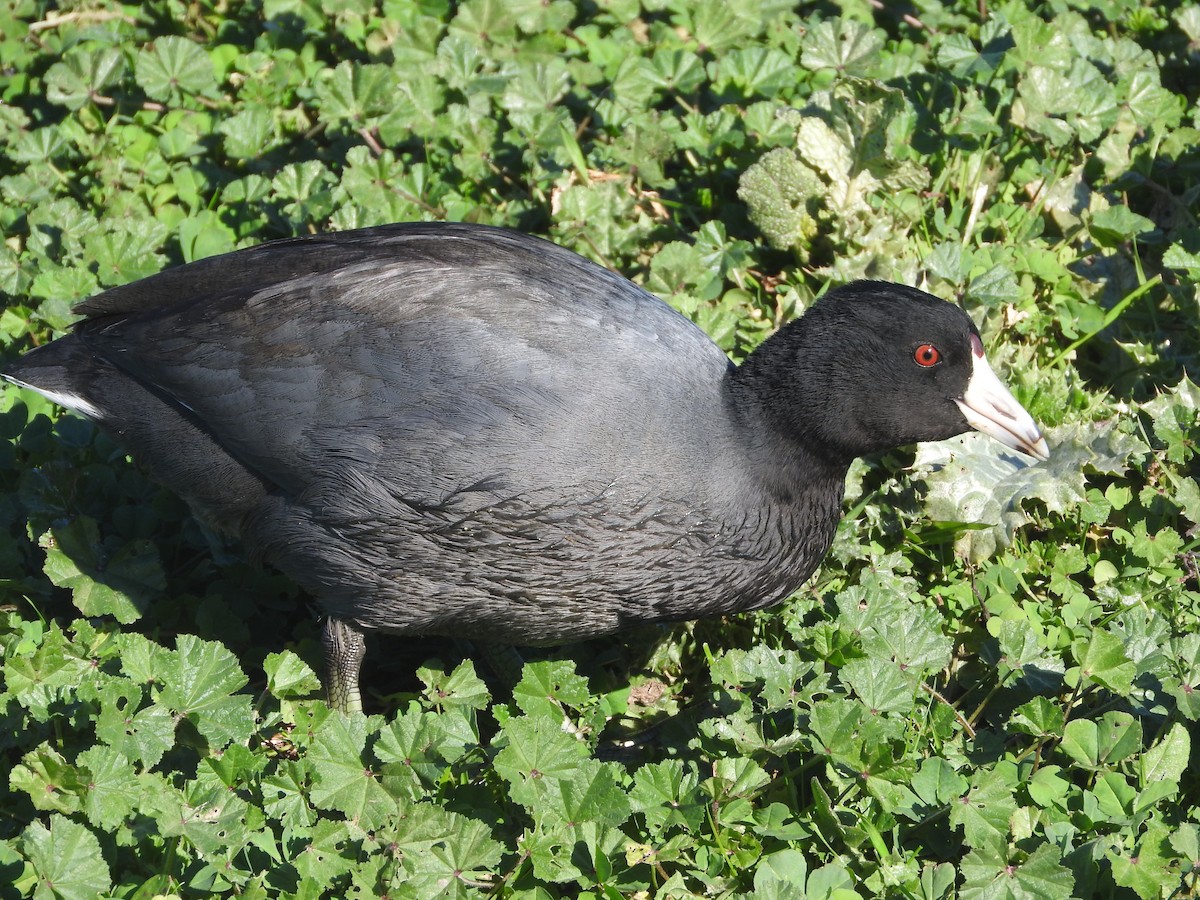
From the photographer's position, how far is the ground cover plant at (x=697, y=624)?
2809mm

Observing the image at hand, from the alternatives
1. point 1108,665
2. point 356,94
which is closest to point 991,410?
point 1108,665

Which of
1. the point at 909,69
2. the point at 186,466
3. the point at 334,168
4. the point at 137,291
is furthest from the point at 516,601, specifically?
the point at 909,69

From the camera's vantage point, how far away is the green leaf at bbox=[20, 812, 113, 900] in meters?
2.60

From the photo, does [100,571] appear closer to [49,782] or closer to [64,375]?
[64,375]

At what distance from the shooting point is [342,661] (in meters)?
3.43

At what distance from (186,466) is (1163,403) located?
8.83 feet

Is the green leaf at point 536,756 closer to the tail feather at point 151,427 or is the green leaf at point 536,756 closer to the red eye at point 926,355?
the tail feather at point 151,427

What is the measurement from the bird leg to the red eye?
155 cm

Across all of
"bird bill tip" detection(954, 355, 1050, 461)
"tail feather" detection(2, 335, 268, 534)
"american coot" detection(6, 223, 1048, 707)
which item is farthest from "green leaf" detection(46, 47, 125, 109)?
Answer: "bird bill tip" detection(954, 355, 1050, 461)

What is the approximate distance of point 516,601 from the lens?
10.4 feet

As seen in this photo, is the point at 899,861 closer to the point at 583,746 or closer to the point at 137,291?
the point at 583,746

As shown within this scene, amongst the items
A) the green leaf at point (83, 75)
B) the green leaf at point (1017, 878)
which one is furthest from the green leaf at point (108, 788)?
the green leaf at point (83, 75)

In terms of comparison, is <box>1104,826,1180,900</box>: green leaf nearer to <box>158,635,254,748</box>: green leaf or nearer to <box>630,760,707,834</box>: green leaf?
<box>630,760,707,834</box>: green leaf

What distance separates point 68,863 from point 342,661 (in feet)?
3.09
